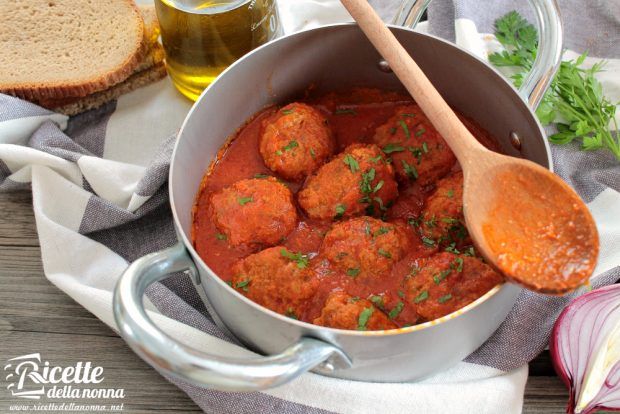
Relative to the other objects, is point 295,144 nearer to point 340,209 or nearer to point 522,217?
point 340,209

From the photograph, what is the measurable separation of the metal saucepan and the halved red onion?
23cm

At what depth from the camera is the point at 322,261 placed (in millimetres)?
2250

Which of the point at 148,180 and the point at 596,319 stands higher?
the point at 148,180

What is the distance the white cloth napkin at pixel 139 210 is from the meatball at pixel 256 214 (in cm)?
33

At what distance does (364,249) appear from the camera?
220 centimetres

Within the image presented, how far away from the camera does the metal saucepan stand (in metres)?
1.74

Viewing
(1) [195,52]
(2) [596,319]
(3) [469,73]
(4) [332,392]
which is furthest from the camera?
(1) [195,52]

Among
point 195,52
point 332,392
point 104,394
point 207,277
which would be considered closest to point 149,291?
point 104,394

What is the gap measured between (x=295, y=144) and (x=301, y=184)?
14 cm

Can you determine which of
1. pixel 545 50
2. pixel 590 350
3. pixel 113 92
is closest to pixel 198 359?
pixel 590 350

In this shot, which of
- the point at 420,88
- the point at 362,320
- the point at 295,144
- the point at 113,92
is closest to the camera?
the point at 362,320

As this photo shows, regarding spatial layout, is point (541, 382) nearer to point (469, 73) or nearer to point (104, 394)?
point (469, 73)

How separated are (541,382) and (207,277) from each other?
114 centimetres

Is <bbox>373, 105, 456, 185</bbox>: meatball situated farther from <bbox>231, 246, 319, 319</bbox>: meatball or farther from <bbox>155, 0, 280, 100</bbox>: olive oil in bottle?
<bbox>155, 0, 280, 100</bbox>: olive oil in bottle
